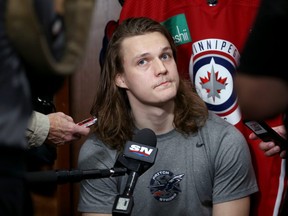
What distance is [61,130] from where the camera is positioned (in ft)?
6.25

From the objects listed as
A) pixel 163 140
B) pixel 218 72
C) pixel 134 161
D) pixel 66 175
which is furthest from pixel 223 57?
pixel 66 175

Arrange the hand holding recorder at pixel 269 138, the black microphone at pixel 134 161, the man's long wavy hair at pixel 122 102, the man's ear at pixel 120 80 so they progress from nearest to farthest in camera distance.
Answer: the black microphone at pixel 134 161 < the hand holding recorder at pixel 269 138 < the man's long wavy hair at pixel 122 102 < the man's ear at pixel 120 80

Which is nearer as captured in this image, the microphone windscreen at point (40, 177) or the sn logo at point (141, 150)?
the microphone windscreen at point (40, 177)

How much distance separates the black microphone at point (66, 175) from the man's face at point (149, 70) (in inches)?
32.7

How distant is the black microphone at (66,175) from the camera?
1185 mm

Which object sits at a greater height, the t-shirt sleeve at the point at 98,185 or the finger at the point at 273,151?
the finger at the point at 273,151

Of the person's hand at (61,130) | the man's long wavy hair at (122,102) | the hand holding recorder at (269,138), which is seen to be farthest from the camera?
the man's long wavy hair at (122,102)

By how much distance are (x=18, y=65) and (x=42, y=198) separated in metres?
1.95

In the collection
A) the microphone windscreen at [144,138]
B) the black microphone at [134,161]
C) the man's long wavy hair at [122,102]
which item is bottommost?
the man's long wavy hair at [122,102]

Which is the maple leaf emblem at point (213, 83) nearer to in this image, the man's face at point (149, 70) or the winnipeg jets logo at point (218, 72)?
the winnipeg jets logo at point (218, 72)

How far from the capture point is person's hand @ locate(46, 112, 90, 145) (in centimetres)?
A: 189

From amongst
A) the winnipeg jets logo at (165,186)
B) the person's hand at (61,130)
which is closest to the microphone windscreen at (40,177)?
the person's hand at (61,130)

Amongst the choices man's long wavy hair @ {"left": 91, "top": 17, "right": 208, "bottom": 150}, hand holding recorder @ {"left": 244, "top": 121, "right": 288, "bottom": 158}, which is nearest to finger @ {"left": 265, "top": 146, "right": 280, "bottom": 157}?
hand holding recorder @ {"left": 244, "top": 121, "right": 288, "bottom": 158}

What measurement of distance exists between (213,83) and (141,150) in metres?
0.84
